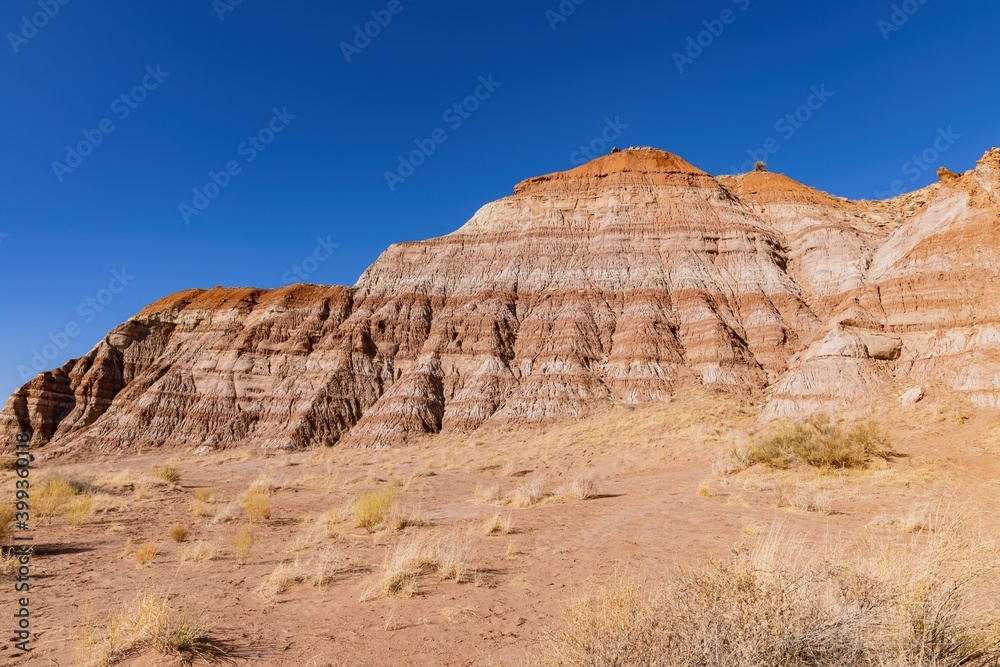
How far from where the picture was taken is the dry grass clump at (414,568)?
6297mm

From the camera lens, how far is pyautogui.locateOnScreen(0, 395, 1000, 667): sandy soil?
5.17 m

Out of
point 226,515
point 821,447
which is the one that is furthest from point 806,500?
point 226,515

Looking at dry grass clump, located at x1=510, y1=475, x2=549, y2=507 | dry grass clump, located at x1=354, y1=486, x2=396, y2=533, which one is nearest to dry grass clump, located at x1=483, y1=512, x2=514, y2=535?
dry grass clump, located at x1=354, y1=486, x2=396, y2=533

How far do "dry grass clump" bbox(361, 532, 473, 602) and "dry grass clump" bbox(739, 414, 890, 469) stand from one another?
11.5m

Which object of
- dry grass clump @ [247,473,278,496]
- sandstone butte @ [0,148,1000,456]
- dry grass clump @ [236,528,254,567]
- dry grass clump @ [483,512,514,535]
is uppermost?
sandstone butte @ [0,148,1000,456]

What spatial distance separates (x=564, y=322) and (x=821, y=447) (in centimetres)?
2747

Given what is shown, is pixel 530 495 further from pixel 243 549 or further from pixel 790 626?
pixel 790 626

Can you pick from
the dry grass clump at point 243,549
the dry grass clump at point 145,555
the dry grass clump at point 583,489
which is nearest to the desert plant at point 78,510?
the dry grass clump at point 145,555

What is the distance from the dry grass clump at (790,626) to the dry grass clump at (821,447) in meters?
12.0

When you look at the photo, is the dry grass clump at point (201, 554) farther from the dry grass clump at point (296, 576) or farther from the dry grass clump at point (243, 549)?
the dry grass clump at point (296, 576)

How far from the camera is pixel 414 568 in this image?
22.2 ft

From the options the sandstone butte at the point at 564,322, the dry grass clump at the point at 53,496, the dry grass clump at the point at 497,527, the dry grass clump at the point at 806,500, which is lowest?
the dry grass clump at the point at 806,500
